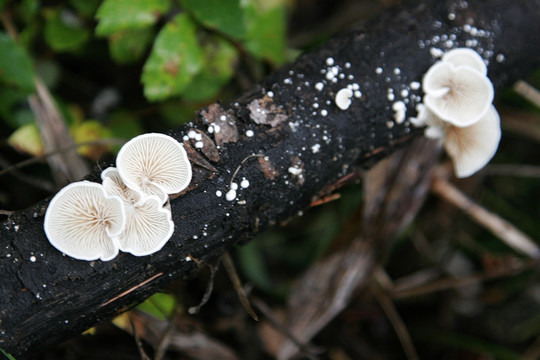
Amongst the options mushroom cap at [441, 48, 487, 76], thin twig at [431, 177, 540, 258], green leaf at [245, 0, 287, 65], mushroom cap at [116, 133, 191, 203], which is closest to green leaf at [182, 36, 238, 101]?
green leaf at [245, 0, 287, 65]

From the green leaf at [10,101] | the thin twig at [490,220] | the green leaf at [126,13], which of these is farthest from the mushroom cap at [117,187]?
the thin twig at [490,220]

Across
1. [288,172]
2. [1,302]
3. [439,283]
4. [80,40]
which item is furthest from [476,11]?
[1,302]

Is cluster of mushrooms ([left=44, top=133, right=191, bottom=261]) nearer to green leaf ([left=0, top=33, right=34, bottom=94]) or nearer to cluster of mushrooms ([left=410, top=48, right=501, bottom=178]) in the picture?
green leaf ([left=0, top=33, right=34, bottom=94])

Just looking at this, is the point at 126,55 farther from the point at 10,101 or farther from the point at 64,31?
the point at 10,101

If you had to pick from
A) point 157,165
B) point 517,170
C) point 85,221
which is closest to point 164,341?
point 85,221

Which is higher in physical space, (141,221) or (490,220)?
(141,221)

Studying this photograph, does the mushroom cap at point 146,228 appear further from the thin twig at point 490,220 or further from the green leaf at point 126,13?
the thin twig at point 490,220

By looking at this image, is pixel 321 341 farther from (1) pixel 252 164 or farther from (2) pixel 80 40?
(2) pixel 80 40
